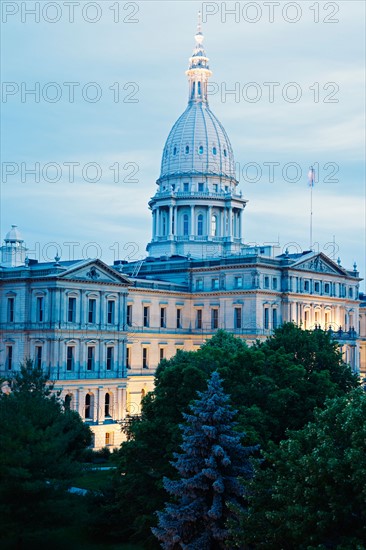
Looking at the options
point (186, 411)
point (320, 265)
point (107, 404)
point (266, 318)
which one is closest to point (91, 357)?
point (107, 404)

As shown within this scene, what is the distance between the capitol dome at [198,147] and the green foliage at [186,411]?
2721 inches

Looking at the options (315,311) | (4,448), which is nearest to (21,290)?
(315,311)

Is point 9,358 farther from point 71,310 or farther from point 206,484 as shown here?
point 206,484

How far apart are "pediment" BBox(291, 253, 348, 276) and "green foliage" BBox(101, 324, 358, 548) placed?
146ft

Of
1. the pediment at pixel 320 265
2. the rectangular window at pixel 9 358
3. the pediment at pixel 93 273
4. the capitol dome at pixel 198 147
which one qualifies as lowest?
the rectangular window at pixel 9 358

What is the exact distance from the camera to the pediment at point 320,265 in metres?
96.1

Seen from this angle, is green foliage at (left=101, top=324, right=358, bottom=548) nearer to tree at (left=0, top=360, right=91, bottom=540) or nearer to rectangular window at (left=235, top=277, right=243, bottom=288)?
tree at (left=0, top=360, right=91, bottom=540)

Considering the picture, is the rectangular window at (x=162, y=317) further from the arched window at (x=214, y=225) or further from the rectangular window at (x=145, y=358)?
the arched window at (x=214, y=225)

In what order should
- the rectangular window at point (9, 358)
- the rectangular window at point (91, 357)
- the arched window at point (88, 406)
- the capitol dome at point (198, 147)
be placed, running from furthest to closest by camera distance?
1. the capitol dome at point (198, 147)
2. the rectangular window at point (91, 357)
3. the rectangular window at point (9, 358)
4. the arched window at point (88, 406)

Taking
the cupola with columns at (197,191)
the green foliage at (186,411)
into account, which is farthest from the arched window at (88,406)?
the cupola with columns at (197,191)

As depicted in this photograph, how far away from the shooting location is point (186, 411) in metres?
44.7

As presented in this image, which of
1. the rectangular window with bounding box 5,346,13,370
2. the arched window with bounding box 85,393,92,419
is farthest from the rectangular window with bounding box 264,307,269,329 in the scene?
the rectangular window with bounding box 5,346,13,370

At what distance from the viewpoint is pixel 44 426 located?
1671 inches

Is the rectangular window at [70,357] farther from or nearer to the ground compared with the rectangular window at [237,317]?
nearer to the ground
